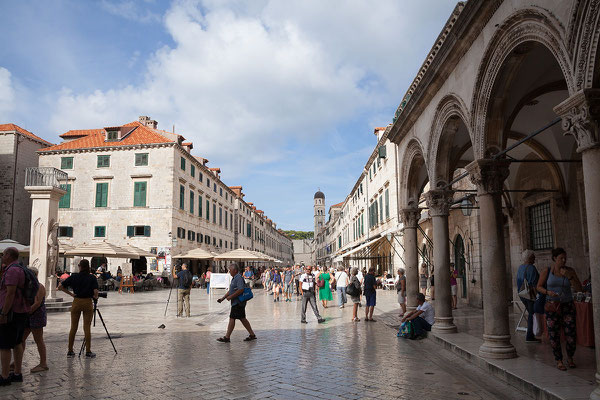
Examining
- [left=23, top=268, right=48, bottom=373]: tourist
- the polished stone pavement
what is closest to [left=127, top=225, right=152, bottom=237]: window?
the polished stone pavement

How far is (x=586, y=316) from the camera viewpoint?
321 inches

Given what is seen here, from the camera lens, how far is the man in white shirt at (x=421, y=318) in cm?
1033

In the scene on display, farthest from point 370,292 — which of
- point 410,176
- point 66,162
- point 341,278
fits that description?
point 66,162

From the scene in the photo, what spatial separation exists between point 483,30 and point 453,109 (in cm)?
197

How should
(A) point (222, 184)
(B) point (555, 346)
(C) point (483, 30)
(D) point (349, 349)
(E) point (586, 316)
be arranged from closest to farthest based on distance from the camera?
(B) point (555, 346) < (C) point (483, 30) < (E) point (586, 316) < (D) point (349, 349) < (A) point (222, 184)

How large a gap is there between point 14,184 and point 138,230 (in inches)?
415

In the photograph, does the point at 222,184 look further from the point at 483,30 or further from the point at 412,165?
the point at 483,30

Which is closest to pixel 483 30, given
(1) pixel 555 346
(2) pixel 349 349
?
(1) pixel 555 346

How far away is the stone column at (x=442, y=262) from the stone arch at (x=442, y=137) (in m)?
0.36

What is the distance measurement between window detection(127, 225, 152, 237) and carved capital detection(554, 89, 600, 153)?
32.1 metres

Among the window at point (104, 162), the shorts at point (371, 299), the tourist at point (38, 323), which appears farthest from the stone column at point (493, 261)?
the window at point (104, 162)

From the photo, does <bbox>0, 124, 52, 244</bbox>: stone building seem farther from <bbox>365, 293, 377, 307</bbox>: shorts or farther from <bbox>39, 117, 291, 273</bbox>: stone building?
<bbox>365, 293, 377, 307</bbox>: shorts

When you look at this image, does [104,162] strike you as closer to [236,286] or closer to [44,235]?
[44,235]

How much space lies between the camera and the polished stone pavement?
5.69 meters
